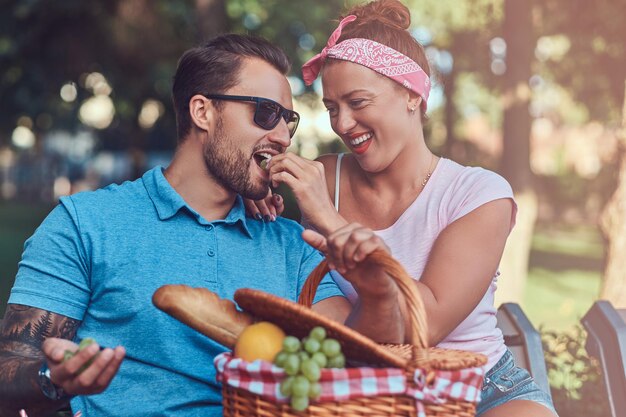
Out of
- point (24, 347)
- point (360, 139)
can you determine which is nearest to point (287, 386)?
point (24, 347)

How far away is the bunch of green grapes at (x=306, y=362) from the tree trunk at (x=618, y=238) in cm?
567

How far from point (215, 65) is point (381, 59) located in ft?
2.17

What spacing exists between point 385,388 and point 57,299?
52.6 inches

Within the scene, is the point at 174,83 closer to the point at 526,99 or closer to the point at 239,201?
the point at 239,201

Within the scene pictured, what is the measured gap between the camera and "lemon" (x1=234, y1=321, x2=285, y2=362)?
2.24m

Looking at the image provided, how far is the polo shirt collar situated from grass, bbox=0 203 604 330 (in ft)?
13.6

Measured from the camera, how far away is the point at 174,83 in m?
3.67

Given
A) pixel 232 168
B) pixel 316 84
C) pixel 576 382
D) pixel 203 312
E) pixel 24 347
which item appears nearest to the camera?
pixel 203 312

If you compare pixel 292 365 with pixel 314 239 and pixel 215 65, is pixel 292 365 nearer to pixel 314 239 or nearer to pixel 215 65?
pixel 314 239

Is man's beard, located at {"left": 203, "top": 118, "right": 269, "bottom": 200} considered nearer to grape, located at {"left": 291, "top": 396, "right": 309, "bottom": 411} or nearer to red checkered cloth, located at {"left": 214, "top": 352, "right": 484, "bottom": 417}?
red checkered cloth, located at {"left": 214, "top": 352, "right": 484, "bottom": 417}

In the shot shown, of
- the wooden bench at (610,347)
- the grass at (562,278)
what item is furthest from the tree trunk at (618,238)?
the wooden bench at (610,347)

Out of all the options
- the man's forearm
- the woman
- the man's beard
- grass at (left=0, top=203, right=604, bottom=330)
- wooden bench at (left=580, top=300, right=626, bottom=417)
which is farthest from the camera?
grass at (left=0, top=203, right=604, bottom=330)

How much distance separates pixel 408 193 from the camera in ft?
11.8

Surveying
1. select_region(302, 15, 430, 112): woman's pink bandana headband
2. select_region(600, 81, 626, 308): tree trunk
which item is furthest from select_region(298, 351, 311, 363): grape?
select_region(600, 81, 626, 308): tree trunk
